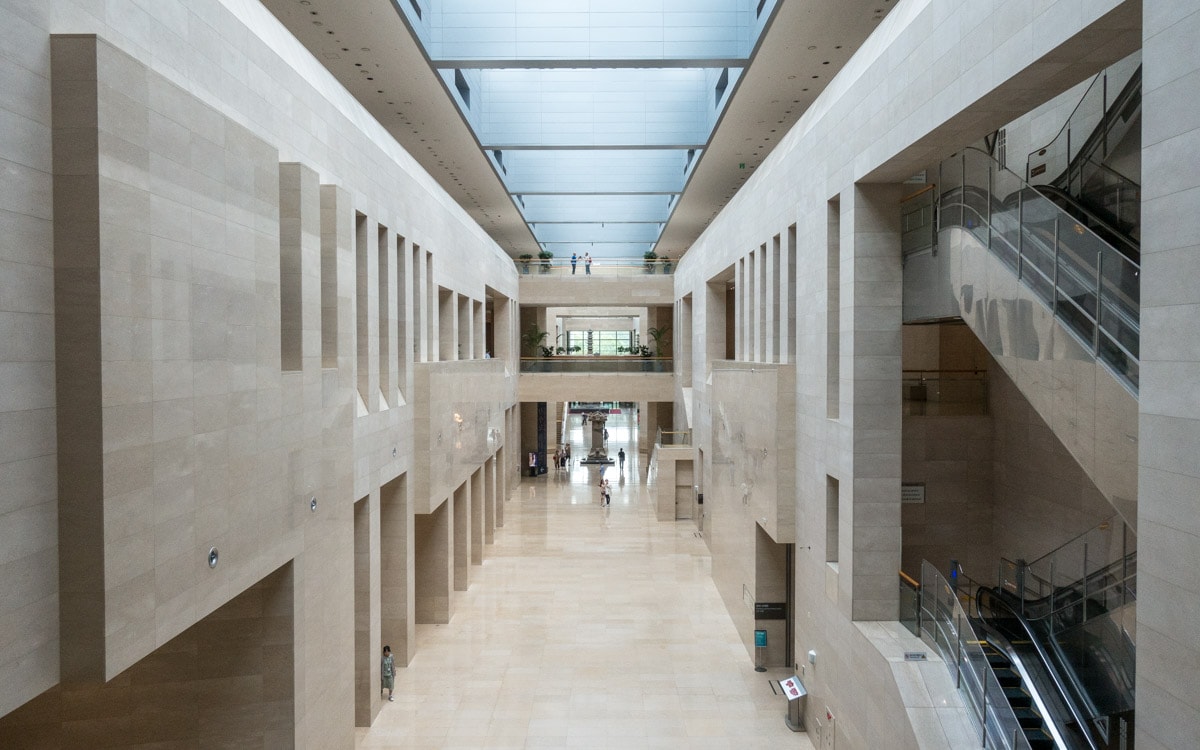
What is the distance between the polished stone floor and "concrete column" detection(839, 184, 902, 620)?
3.68 m

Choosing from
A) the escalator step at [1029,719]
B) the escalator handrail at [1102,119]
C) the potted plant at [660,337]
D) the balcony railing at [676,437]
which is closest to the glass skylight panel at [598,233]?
the potted plant at [660,337]

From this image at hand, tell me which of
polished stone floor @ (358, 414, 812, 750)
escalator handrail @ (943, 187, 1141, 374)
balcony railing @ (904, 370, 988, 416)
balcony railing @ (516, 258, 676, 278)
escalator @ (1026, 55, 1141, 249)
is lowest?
polished stone floor @ (358, 414, 812, 750)

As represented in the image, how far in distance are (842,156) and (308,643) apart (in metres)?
9.95

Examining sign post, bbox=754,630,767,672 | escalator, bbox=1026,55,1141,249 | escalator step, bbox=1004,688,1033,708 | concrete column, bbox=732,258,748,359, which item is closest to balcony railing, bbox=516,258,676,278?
concrete column, bbox=732,258,748,359

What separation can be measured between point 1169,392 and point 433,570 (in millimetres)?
15863

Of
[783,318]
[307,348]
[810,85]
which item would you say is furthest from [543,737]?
[810,85]

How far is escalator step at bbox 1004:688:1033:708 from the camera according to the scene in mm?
9414

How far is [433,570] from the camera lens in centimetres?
1848

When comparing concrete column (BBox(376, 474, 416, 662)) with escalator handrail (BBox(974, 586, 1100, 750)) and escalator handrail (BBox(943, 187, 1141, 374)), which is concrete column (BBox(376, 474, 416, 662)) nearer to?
escalator handrail (BBox(974, 586, 1100, 750))

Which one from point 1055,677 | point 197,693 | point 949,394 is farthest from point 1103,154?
point 197,693

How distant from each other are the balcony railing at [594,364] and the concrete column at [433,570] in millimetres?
18965

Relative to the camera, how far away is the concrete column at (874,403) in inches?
437

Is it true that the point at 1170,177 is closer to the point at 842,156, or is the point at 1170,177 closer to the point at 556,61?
the point at 842,156

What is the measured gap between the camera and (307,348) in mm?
9938
